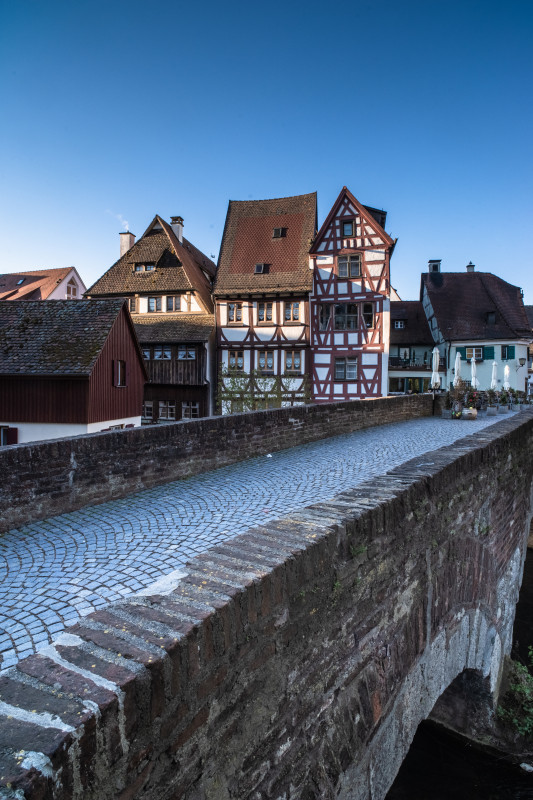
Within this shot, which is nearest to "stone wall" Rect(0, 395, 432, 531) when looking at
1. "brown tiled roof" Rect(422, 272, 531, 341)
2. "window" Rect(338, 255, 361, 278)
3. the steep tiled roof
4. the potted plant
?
the steep tiled roof

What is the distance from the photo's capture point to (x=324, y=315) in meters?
26.8

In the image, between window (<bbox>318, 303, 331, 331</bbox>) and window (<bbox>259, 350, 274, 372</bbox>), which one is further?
window (<bbox>259, 350, 274, 372</bbox>)

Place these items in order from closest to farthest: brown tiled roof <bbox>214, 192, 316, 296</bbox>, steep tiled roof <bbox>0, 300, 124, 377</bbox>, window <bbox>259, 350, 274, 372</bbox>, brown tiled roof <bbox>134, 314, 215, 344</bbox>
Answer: steep tiled roof <bbox>0, 300, 124, 377</bbox> → brown tiled roof <bbox>134, 314, 215, 344</bbox> → window <bbox>259, 350, 274, 372</bbox> → brown tiled roof <bbox>214, 192, 316, 296</bbox>

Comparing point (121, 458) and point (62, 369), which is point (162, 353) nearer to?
point (62, 369)

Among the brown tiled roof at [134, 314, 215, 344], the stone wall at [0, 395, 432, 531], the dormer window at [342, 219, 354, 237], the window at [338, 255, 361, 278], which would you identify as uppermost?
the dormer window at [342, 219, 354, 237]

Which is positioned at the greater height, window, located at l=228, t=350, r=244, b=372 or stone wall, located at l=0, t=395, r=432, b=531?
window, located at l=228, t=350, r=244, b=372

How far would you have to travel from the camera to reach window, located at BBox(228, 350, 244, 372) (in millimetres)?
27156

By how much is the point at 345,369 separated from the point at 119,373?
44.7 feet

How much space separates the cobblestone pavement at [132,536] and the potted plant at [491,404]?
40.4ft

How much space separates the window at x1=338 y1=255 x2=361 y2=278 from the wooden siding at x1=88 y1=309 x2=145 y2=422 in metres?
13.4

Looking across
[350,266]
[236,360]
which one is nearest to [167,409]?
[236,360]

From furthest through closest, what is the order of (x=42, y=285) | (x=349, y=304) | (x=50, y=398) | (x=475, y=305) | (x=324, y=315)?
(x=42, y=285)
(x=475, y=305)
(x=324, y=315)
(x=349, y=304)
(x=50, y=398)

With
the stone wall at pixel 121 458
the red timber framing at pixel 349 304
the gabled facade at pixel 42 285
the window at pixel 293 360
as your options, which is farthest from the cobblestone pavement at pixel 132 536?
the gabled facade at pixel 42 285

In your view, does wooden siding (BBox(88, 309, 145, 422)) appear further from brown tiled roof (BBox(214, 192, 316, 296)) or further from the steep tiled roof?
brown tiled roof (BBox(214, 192, 316, 296))
